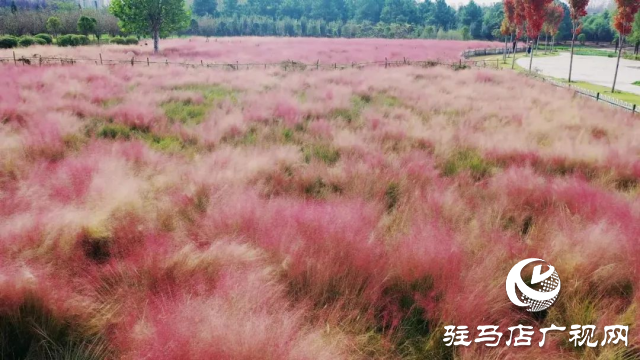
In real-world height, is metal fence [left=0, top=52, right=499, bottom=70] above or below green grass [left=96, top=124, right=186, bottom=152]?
above

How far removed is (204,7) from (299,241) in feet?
422

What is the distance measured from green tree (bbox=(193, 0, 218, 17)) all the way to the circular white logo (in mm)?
125690

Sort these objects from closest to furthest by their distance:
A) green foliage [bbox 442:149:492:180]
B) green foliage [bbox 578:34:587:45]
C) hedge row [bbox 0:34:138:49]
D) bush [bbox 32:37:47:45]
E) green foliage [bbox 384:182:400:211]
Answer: green foliage [bbox 384:182:400:211]
green foliage [bbox 442:149:492:180]
hedge row [bbox 0:34:138:49]
bush [bbox 32:37:47:45]
green foliage [bbox 578:34:587:45]

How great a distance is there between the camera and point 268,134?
885 centimetres

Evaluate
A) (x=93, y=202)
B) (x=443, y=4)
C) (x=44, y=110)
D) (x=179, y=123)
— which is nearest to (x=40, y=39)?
(x=44, y=110)

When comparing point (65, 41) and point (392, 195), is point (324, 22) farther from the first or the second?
point (392, 195)

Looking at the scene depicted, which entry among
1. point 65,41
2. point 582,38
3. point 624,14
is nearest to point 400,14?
point 582,38

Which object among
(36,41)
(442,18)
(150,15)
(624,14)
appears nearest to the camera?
(624,14)

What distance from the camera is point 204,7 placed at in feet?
383

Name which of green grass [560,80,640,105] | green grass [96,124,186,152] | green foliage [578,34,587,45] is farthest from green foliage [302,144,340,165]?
Result: green foliage [578,34,587,45]

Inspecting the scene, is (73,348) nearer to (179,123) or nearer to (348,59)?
(179,123)

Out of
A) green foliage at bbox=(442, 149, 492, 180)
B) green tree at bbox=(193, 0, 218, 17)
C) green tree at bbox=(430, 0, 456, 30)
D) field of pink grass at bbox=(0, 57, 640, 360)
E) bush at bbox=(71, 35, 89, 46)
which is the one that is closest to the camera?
field of pink grass at bbox=(0, 57, 640, 360)

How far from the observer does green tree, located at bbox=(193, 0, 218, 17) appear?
116 meters

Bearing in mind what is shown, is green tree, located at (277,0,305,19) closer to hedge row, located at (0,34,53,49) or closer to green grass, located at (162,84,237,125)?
hedge row, located at (0,34,53,49)
